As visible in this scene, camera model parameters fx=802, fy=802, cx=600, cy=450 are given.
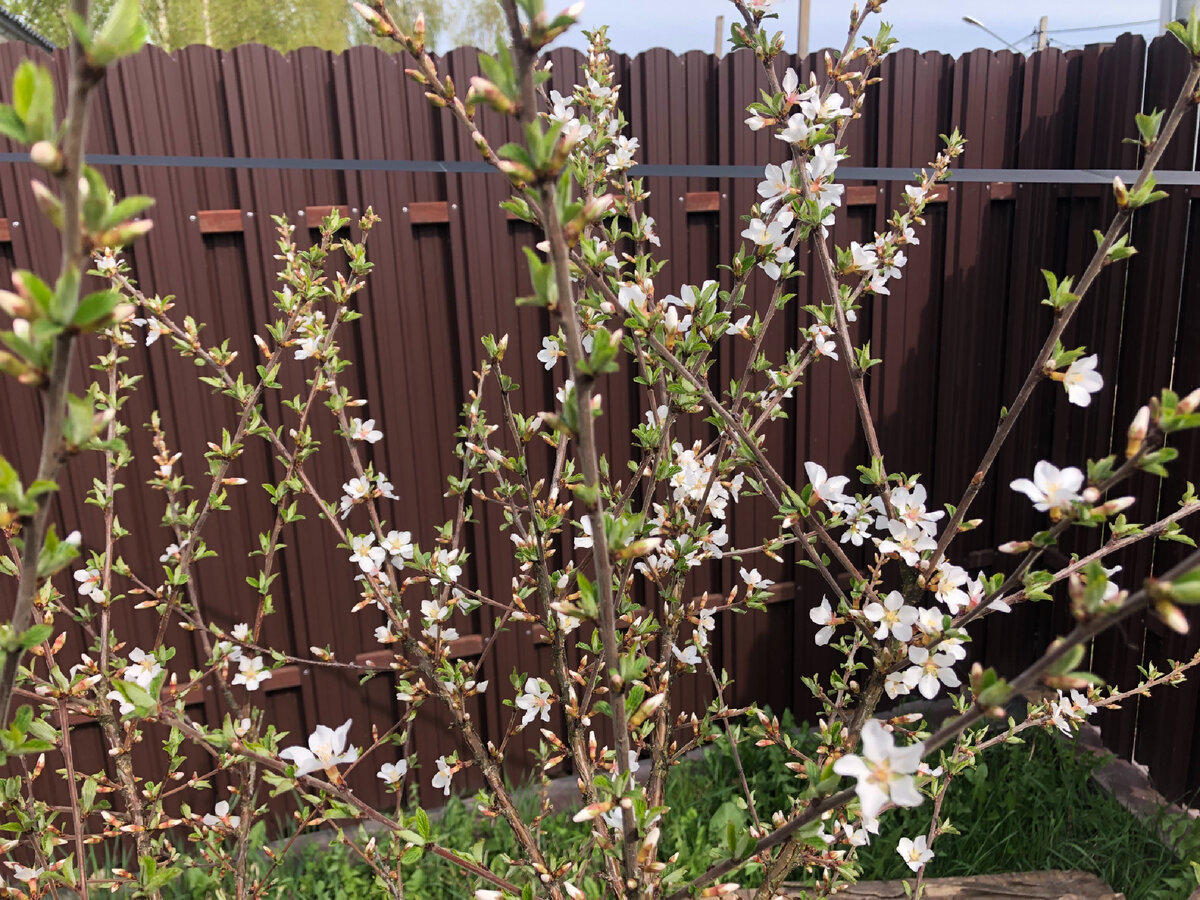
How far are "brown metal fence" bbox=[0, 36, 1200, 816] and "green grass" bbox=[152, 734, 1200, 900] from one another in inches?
11.8

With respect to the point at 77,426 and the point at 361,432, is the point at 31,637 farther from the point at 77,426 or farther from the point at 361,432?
the point at 361,432

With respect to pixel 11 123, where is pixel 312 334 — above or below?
below

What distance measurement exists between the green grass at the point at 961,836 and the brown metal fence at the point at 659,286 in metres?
0.30

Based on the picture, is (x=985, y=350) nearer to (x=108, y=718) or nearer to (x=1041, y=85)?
(x=1041, y=85)

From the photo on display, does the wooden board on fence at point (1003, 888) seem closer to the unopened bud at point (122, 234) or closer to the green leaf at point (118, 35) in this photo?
the unopened bud at point (122, 234)

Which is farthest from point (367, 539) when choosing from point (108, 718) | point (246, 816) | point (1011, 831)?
point (1011, 831)

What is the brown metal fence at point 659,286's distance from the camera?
244 centimetres

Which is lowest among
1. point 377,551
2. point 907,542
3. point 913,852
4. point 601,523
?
point 913,852

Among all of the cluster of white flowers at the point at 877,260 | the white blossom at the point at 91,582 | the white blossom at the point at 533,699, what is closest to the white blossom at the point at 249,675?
the white blossom at the point at 91,582

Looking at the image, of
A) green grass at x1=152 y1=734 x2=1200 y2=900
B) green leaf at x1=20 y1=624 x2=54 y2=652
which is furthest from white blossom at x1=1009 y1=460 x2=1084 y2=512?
green grass at x1=152 y1=734 x2=1200 y2=900

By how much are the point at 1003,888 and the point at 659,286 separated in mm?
2139

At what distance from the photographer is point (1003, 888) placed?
2.37m

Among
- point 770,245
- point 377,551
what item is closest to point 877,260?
point 770,245

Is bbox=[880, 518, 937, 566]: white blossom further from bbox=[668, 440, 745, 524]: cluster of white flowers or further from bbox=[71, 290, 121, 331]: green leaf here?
bbox=[71, 290, 121, 331]: green leaf
